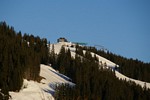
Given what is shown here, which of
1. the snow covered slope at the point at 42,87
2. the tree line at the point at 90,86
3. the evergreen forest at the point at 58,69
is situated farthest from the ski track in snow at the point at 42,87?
the tree line at the point at 90,86

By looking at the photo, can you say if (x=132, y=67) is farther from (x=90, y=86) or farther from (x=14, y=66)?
(x=14, y=66)

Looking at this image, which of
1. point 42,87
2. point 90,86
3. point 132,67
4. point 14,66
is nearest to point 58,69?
point 90,86

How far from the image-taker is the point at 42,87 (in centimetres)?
6581

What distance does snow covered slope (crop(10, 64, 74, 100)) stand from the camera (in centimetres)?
5669

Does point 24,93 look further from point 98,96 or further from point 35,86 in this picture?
point 98,96

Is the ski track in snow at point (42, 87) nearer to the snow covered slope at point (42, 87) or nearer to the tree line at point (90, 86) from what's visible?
the snow covered slope at point (42, 87)

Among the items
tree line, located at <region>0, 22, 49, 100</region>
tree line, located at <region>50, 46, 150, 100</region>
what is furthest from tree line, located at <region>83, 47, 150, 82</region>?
tree line, located at <region>0, 22, 49, 100</region>

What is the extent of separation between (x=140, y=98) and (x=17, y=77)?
33908mm

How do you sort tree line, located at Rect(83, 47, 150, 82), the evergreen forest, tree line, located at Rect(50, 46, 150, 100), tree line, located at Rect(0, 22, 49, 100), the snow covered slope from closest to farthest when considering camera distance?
the snow covered slope, tree line, located at Rect(0, 22, 49, 100), the evergreen forest, tree line, located at Rect(50, 46, 150, 100), tree line, located at Rect(83, 47, 150, 82)

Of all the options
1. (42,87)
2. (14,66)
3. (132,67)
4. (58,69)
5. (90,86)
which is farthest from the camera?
(132,67)

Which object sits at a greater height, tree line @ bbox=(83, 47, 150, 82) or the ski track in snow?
tree line @ bbox=(83, 47, 150, 82)

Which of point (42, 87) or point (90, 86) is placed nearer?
point (42, 87)

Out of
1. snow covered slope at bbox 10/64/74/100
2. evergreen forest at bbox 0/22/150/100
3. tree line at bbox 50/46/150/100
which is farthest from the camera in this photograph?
tree line at bbox 50/46/150/100

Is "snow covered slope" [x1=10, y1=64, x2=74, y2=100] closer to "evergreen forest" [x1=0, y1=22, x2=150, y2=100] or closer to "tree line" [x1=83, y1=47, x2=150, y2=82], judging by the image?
"evergreen forest" [x1=0, y1=22, x2=150, y2=100]
